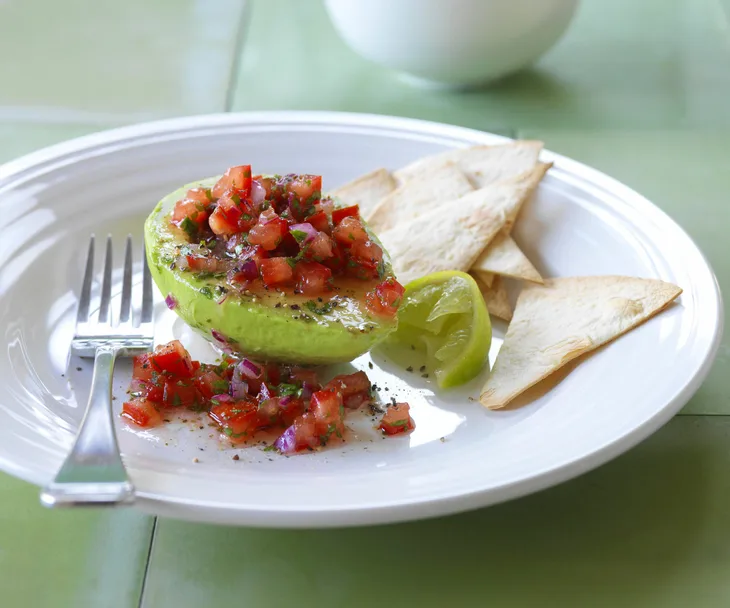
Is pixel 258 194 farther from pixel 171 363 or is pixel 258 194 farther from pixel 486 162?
pixel 486 162

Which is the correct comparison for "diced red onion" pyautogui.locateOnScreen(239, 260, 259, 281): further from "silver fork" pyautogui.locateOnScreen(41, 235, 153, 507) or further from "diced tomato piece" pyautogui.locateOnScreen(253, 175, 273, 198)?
"silver fork" pyautogui.locateOnScreen(41, 235, 153, 507)

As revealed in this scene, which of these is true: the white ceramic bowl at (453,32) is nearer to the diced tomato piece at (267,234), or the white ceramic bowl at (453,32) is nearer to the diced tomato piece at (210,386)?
the diced tomato piece at (267,234)

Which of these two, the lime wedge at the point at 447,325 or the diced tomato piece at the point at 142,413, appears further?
the lime wedge at the point at 447,325

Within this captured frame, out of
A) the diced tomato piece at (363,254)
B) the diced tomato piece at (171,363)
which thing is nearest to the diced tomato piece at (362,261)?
the diced tomato piece at (363,254)

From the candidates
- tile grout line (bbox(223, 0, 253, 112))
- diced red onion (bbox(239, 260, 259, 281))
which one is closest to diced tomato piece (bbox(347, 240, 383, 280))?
diced red onion (bbox(239, 260, 259, 281))

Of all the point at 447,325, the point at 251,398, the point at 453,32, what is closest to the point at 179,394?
the point at 251,398

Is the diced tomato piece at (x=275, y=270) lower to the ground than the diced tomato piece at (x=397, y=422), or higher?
higher
